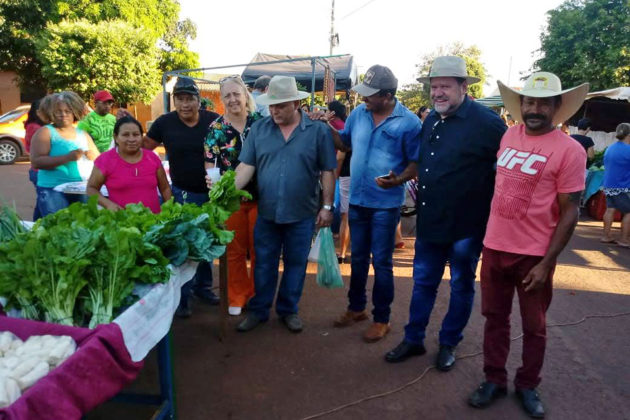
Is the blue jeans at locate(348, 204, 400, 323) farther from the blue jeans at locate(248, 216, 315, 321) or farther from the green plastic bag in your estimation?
the blue jeans at locate(248, 216, 315, 321)

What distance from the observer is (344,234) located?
611 cm

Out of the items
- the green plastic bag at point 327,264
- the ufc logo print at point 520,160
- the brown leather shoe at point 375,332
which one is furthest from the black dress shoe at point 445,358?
the ufc logo print at point 520,160

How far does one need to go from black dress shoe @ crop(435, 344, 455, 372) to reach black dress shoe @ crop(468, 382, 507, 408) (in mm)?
367

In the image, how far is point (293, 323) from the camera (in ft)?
13.4

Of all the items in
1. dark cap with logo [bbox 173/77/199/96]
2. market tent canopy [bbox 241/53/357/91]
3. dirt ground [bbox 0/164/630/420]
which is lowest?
dirt ground [bbox 0/164/630/420]

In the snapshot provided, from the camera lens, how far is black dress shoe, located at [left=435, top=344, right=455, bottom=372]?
3.45 meters

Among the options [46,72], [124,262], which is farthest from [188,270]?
[46,72]

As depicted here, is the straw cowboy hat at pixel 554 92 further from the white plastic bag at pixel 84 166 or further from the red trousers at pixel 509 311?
the white plastic bag at pixel 84 166

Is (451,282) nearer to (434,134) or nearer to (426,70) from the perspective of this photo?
(434,134)

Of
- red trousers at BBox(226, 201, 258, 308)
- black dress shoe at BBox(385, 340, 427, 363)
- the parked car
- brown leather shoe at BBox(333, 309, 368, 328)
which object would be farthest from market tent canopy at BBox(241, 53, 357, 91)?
black dress shoe at BBox(385, 340, 427, 363)

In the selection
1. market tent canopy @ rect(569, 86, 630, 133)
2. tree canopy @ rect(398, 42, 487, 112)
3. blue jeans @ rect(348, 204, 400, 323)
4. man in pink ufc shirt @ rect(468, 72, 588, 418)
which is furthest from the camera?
tree canopy @ rect(398, 42, 487, 112)

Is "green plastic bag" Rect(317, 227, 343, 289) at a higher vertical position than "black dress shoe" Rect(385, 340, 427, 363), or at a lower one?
higher

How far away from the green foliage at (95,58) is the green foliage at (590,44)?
19.7 meters

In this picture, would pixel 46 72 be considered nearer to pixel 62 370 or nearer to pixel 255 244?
pixel 255 244
